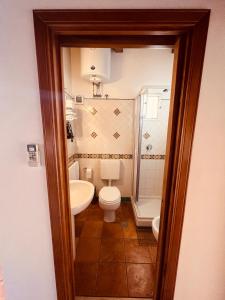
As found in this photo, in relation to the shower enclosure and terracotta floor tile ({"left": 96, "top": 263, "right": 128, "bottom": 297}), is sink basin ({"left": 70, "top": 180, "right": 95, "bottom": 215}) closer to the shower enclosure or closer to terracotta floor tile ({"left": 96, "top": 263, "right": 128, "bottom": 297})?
terracotta floor tile ({"left": 96, "top": 263, "right": 128, "bottom": 297})

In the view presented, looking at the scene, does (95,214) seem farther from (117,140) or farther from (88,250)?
(117,140)

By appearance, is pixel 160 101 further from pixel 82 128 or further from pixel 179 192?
pixel 179 192

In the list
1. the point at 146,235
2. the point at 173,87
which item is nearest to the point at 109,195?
the point at 146,235

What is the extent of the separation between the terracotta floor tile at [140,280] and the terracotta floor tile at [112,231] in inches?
17.3

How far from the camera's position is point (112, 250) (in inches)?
68.4

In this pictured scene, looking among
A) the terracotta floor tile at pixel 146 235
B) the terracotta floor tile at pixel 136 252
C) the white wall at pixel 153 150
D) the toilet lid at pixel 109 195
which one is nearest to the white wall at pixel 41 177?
the terracotta floor tile at pixel 136 252

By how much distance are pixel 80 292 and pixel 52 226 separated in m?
0.92

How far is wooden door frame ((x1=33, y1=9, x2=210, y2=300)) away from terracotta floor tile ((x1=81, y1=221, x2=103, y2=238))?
38.4 inches

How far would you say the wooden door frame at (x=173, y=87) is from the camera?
2.24 feet

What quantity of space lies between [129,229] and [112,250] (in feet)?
1.41

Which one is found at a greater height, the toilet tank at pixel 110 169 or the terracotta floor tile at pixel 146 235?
the toilet tank at pixel 110 169

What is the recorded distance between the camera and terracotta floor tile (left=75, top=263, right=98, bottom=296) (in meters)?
1.33

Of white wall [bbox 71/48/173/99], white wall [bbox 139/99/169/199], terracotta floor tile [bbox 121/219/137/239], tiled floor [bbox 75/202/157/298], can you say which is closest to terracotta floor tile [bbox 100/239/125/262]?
tiled floor [bbox 75/202/157/298]

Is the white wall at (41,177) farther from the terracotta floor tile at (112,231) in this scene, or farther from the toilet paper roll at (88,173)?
the toilet paper roll at (88,173)
